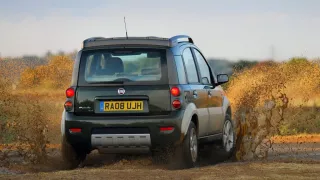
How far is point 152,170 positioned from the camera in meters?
11.2

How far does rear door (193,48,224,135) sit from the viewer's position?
13234 millimetres

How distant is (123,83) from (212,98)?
2.20 meters

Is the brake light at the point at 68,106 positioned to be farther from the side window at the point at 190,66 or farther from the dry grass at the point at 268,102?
the dry grass at the point at 268,102

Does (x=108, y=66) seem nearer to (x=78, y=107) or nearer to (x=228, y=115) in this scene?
(x=78, y=107)

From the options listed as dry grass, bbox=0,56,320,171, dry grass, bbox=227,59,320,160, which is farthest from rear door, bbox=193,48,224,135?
dry grass, bbox=0,56,320,171

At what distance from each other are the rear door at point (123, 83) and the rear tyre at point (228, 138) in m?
2.74

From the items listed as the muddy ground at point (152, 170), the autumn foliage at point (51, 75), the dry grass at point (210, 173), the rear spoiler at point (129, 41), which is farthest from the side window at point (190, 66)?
the autumn foliage at point (51, 75)

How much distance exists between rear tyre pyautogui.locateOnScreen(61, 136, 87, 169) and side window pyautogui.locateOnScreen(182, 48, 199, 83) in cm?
186

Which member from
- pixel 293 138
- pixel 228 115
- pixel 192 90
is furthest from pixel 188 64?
pixel 293 138

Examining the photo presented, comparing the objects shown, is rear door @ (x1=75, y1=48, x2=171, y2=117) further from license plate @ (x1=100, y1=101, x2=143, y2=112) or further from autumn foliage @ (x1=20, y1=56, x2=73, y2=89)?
autumn foliage @ (x1=20, y1=56, x2=73, y2=89)

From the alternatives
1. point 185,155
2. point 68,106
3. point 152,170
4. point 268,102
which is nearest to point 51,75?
→ point 268,102

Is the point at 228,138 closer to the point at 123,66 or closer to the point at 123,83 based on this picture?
the point at 123,66

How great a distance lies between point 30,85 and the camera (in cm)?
3206

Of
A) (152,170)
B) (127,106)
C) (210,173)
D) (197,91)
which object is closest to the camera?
(210,173)
